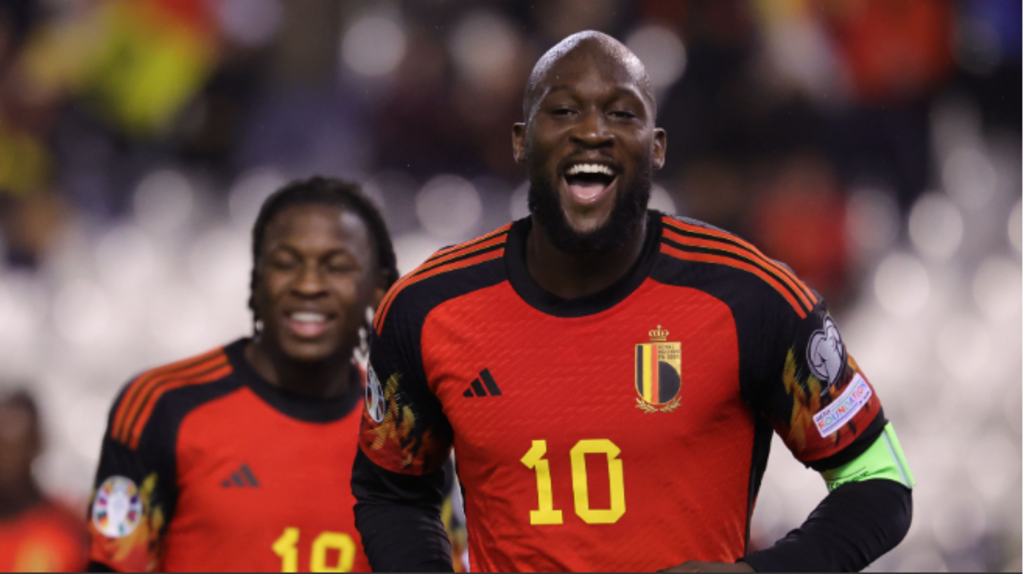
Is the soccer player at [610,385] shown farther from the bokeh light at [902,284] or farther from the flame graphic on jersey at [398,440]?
the bokeh light at [902,284]

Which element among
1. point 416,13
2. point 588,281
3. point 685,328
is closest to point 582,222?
point 588,281

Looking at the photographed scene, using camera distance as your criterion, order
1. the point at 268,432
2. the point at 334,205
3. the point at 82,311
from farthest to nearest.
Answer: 1. the point at 82,311
2. the point at 334,205
3. the point at 268,432

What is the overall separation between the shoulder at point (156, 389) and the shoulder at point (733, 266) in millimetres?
1622

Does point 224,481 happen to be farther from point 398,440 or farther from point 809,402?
point 809,402

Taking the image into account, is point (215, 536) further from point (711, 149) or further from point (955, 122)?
point (955, 122)

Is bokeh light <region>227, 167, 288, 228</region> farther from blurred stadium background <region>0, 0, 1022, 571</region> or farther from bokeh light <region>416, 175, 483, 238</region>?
bokeh light <region>416, 175, 483, 238</region>

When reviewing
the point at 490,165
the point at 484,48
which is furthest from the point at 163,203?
the point at 484,48

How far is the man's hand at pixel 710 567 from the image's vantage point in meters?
1.77

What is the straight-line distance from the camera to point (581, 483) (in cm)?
196

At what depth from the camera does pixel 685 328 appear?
2.01 m

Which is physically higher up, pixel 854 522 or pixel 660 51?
pixel 660 51

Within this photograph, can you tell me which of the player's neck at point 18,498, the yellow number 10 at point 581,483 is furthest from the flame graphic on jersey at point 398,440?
the player's neck at point 18,498

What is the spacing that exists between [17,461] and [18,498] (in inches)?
6.1

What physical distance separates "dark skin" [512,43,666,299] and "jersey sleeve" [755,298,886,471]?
13.3 inches
